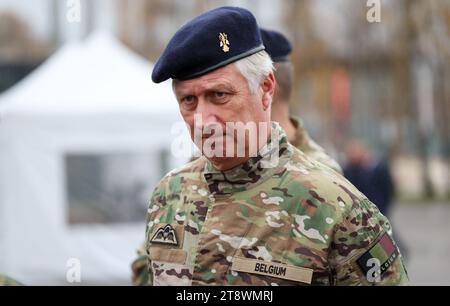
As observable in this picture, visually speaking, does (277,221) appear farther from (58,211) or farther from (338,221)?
(58,211)

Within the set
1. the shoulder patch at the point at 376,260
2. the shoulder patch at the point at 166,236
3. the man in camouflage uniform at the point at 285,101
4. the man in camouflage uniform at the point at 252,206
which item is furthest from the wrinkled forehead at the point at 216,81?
the man in camouflage uniform at the point at 285,101

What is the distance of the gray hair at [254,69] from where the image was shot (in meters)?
2.59

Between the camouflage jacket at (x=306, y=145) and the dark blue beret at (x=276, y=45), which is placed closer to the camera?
the camouflage jacket at (x=306, y=145)

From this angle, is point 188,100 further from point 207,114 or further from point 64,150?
point 64,150

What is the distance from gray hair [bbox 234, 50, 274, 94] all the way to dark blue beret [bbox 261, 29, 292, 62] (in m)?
1.59

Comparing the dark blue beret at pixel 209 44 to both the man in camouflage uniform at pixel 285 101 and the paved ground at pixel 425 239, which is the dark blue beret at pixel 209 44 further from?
the paved ground at pixel 425 239

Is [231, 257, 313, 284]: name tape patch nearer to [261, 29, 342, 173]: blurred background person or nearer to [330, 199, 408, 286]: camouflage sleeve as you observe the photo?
[330, 199, 408, 286]: camouflage sleeve

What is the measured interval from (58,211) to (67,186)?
350mm

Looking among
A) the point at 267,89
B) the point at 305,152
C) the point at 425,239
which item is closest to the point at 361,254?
the point at 267,89

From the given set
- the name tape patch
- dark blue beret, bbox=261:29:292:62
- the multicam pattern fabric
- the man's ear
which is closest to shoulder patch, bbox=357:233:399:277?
the name tape patch

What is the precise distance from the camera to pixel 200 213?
2711 millimetres

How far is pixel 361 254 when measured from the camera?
2525mm
